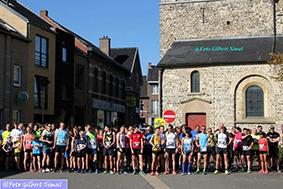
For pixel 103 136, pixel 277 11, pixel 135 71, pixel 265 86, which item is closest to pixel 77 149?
pixel 103 136

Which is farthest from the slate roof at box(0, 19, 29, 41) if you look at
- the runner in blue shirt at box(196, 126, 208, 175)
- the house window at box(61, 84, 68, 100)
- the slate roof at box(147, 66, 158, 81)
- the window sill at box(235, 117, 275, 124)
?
the slate roof at box(147, 66, 158, 81)

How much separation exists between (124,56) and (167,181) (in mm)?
44633

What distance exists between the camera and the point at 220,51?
30219 mm

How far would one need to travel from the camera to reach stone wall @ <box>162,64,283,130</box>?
27578 millimetres

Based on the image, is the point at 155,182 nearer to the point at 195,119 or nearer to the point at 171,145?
the point at 171,145

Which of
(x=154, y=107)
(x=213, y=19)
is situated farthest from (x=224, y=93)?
(x=154, y=107)

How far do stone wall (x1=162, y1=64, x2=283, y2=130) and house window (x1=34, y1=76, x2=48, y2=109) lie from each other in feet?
26.4

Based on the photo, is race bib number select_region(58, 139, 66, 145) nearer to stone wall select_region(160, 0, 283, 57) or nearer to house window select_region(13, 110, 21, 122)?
house window select_region(13, 110, 21, 122)

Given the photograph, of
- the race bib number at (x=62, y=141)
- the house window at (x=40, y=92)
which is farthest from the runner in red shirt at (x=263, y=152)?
the house window at (x=40, y=92)

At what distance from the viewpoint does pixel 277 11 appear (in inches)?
1225

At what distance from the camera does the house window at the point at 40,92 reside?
27359mm

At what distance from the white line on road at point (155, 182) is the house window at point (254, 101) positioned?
15.3m

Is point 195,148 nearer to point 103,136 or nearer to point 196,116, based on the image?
point 103,136

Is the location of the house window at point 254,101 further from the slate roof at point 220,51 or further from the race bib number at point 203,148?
the race bib number at point 203,148
